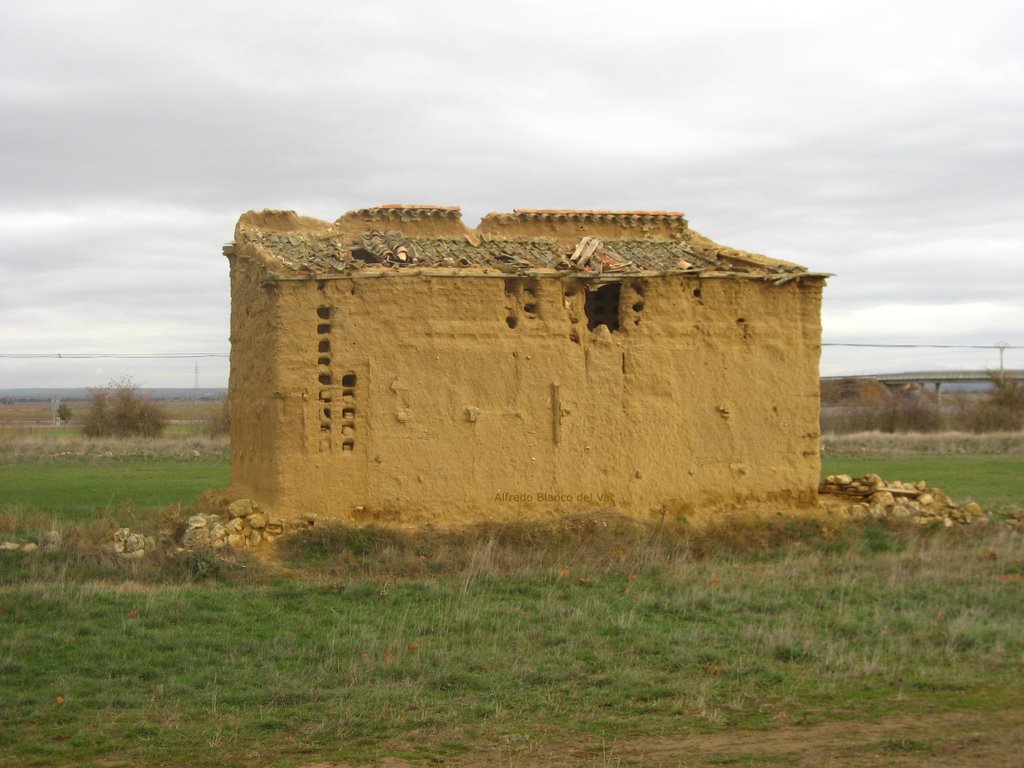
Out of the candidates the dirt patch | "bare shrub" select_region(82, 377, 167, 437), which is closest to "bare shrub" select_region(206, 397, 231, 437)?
"bare shrub" select_region(82, 377, 167, 437)

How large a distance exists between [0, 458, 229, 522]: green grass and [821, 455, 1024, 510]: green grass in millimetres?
13418

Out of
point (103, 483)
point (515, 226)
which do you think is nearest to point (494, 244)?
point (515, 226)

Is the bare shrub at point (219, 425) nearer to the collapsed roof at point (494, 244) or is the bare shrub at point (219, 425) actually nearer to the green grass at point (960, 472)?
the green grass at point (960, 472)

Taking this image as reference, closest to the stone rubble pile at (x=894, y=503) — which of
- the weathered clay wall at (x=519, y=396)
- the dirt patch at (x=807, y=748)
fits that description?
the weathered clay wall at (x=519, y=396)

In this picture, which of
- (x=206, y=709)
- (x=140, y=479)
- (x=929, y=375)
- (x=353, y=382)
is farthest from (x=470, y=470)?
(x=929, y=375)

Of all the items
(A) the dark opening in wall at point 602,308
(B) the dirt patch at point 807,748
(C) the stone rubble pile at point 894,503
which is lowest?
(B) the dirt patch at point 807,748

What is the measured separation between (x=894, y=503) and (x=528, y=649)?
8184 millimetres

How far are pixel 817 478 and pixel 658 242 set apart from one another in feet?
12.5

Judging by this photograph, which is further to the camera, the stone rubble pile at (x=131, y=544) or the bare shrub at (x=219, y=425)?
the bare shrub at (x=219, y=425)

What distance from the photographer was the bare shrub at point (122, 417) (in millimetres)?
39397

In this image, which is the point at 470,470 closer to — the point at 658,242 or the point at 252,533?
the point at 252,533

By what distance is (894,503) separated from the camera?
14.6 metres

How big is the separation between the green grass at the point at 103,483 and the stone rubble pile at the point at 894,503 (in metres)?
9.57

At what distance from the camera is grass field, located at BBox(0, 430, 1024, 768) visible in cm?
619
